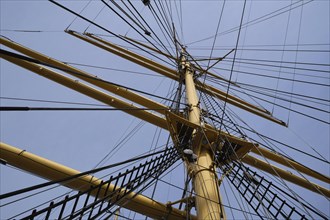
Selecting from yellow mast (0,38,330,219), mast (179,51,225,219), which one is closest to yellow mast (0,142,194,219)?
yellow mast (0,38,330,219)

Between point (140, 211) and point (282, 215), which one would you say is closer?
point (282, 215)

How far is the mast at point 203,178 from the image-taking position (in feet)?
9.89

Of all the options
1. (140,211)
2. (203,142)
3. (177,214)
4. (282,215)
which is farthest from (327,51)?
(140,211)

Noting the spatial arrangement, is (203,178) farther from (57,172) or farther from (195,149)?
(57,172)

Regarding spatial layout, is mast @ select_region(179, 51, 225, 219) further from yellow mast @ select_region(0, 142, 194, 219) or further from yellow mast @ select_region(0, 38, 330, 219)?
yellow mast @ select_region(0, 142, 194, 219)

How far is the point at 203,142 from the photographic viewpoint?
4.32 meters

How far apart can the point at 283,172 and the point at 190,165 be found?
14.1 feet

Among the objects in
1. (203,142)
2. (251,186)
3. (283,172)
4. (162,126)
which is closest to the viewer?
(251,186)

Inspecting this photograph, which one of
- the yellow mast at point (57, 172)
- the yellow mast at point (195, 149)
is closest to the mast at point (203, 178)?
the yellow mast at point (195, 149)

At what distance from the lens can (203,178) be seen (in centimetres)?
349

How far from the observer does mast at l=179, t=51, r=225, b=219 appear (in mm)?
3016

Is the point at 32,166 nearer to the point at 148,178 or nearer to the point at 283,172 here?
the point at 148,178

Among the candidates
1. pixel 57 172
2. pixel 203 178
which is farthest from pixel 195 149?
pixel 57 172

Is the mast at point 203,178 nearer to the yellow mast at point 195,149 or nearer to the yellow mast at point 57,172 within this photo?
the yellow mast at point 195,149
